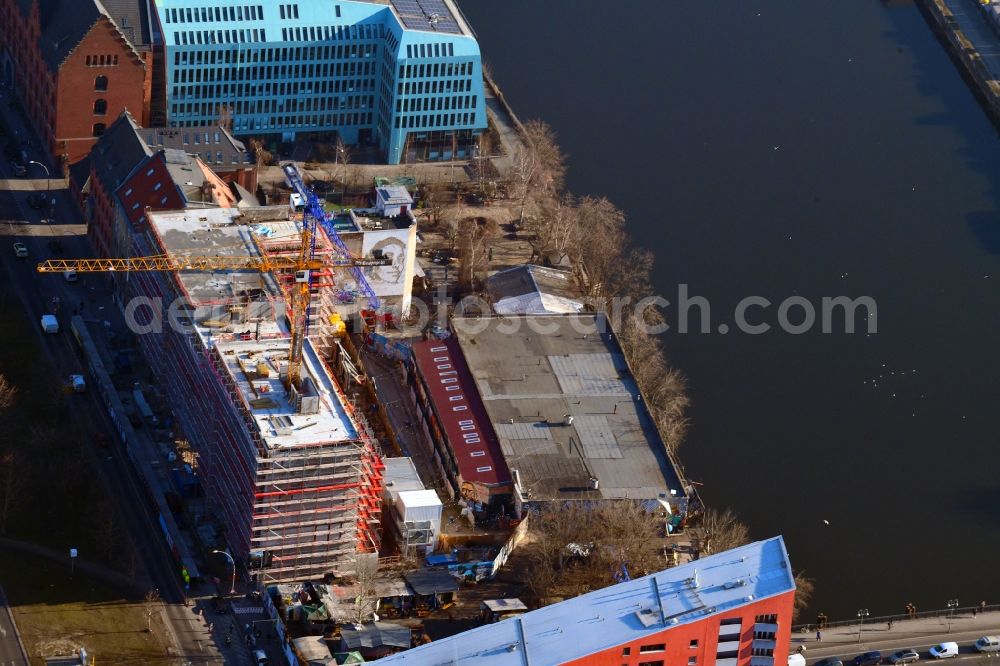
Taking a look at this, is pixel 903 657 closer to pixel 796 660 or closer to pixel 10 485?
pixel 796 660

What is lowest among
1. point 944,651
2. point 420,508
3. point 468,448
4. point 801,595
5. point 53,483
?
point 944,651

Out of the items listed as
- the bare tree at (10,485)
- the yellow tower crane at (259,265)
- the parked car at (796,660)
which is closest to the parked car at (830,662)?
the parked car at (796,660)

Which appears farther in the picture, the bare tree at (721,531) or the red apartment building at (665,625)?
the bare tree at (721,531)

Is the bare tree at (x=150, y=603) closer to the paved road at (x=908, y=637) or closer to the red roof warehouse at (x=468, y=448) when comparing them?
the red roof warehouse at (x=468, y=448)

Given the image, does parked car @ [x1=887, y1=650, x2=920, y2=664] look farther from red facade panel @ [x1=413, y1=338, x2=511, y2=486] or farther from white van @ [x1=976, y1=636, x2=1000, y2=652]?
red facade panel @ [x1=413, y1=338, x2=511, y2=486]

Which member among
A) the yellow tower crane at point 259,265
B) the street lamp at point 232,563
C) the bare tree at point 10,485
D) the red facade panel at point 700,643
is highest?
the yellow tower crane at point 259,265

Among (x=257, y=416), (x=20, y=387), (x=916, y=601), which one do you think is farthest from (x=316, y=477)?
(x=916, y=601)

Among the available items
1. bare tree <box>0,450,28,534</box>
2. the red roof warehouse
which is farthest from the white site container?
bare tree <box>0,450,28,534</box>

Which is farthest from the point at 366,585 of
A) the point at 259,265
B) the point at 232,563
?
the point at 259,265
